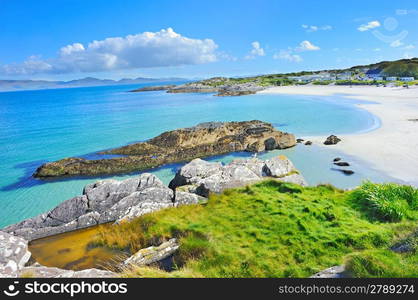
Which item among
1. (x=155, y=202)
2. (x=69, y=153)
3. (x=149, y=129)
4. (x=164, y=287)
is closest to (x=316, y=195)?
(x=155, y=202)

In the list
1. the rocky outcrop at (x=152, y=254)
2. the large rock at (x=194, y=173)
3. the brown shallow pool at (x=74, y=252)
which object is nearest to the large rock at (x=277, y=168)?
the large rock at (x=194, y=173)

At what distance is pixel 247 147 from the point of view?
3170cm

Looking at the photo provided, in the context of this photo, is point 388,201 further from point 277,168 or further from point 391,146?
point 391,146

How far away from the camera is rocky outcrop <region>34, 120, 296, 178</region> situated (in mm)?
26359

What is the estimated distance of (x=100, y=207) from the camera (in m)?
14.2

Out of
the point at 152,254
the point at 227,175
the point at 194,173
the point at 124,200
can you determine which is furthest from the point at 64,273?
the point at 194,173

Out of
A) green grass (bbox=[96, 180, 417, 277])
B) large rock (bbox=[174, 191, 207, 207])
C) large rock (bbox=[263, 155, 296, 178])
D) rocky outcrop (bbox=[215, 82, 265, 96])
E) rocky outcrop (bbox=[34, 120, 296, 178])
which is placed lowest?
rocky outcrop (bbox=[34, 120, 296, 178])

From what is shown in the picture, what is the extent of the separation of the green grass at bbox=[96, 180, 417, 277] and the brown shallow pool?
0.55 metres

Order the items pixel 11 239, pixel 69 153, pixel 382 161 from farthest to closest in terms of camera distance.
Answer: pixel 69 153
pixel 382 161
pixel 11 239

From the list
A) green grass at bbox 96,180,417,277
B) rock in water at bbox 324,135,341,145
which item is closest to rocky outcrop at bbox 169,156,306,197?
green grass at bbox 96,180,417,277

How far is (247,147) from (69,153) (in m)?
23.2

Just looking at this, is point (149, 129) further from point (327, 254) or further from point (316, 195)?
point (327, 254)

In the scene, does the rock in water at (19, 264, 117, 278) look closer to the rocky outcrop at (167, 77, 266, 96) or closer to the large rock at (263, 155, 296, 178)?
the large rock at (263, 155, 296, 178)

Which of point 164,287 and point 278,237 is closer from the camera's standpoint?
point 164,287
